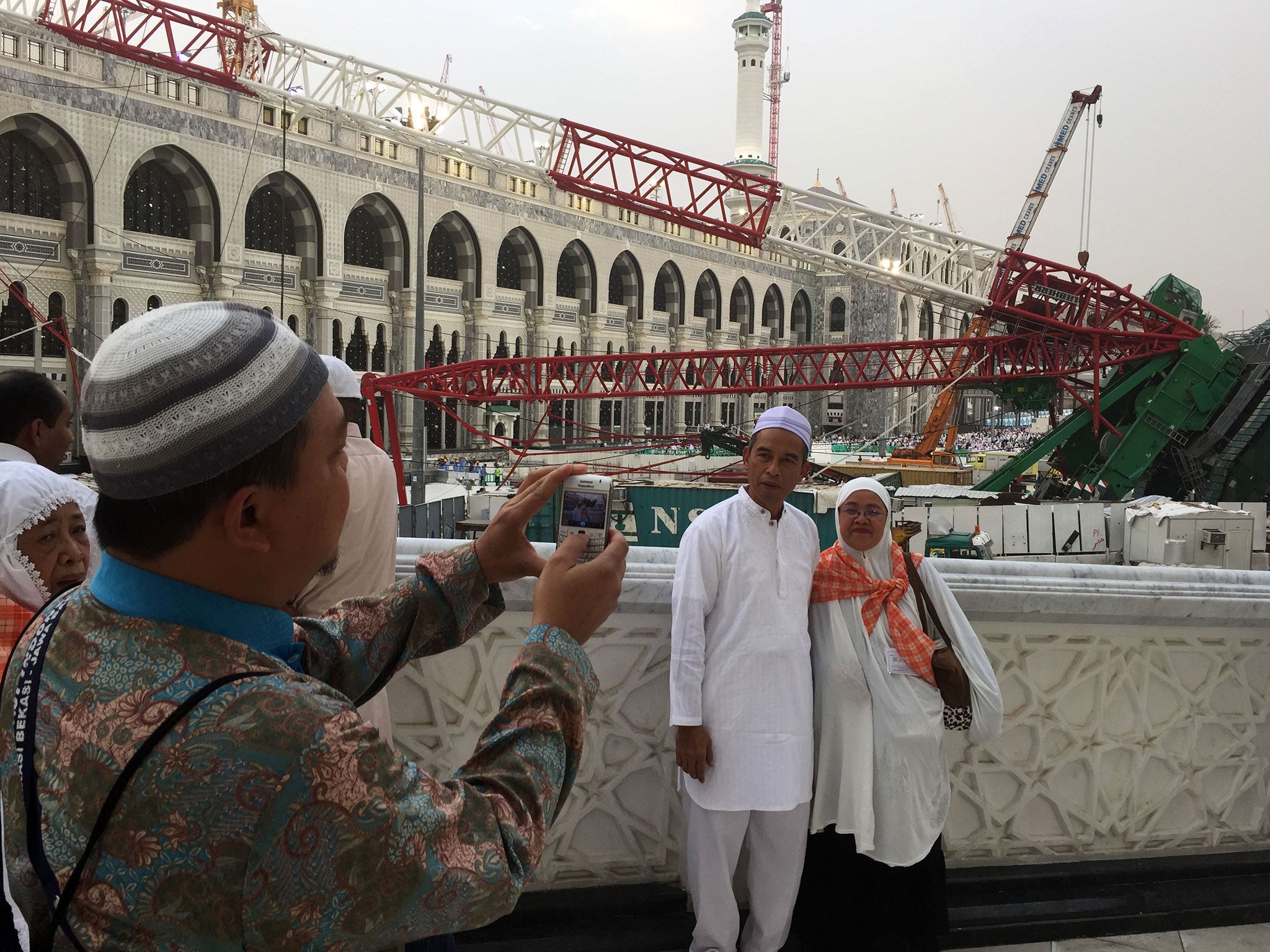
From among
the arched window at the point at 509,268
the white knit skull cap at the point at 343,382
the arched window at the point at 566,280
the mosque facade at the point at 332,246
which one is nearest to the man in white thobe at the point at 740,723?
the white knit skull cap at the point at 343,382

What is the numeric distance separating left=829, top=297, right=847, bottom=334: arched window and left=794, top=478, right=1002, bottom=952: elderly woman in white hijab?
2486 centimetres

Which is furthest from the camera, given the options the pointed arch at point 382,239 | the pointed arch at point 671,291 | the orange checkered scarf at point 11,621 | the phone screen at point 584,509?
the pointed arch at point 671,291

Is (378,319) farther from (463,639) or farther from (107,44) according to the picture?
(463,639)

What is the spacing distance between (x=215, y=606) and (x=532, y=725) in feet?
0.64

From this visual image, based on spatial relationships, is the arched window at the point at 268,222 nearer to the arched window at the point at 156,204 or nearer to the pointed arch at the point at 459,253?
the arched window at the point at 156,204

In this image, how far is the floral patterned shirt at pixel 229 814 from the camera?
460 mm

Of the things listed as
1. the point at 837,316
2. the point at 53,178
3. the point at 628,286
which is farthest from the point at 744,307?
the point at 53,178

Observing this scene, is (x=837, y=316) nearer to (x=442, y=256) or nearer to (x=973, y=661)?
(x=442, y=256)

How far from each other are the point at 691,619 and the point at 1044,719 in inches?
28.9

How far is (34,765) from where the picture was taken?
499mm

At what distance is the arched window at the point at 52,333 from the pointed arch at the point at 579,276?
9366 millimetres

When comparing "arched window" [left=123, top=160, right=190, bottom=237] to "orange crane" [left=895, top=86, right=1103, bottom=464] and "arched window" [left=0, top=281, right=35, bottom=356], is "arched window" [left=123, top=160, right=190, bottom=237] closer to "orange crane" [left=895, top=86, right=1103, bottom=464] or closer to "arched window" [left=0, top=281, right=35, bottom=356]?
"arched window" [left=0, top=281, right=35, bottom=356]

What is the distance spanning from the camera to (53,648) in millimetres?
505

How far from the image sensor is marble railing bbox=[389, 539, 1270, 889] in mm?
1587
